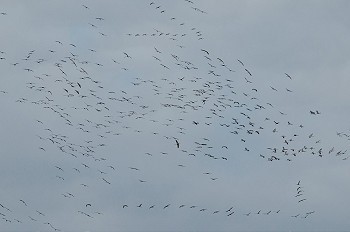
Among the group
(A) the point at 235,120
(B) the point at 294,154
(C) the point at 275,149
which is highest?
(B) the point at 294,154

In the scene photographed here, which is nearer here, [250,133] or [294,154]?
[250,133]

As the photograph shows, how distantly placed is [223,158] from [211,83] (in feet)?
66.0

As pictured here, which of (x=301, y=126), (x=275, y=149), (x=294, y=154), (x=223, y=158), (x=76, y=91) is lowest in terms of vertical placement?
(x=76, y=91)

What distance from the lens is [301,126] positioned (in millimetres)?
55594

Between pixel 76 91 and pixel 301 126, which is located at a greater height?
pixel 301 126

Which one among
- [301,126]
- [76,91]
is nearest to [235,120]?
[301,126]

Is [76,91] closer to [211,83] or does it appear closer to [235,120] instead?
[211,83]

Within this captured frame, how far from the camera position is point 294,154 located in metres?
59.8

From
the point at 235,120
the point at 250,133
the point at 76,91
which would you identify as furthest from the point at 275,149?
the point at 76,91

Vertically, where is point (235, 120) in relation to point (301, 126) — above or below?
below

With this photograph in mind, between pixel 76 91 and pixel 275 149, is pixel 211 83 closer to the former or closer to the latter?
pixel 275 149

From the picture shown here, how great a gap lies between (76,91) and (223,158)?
43.5 m

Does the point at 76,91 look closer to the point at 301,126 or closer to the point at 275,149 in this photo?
the point at 275,149

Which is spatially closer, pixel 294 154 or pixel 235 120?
pixel 235 120
